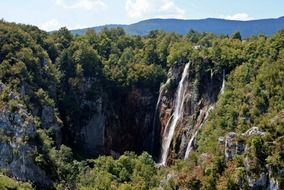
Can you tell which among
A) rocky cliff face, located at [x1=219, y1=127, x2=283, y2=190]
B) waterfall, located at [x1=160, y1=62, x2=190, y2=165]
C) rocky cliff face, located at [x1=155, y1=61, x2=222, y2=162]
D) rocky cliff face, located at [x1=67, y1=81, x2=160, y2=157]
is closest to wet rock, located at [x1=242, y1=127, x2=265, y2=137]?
rocky cliff face, located at [x1=219, y1=127, x2=283, y2=190]

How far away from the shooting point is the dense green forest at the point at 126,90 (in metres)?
45.9

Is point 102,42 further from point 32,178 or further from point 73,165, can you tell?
point 32,178

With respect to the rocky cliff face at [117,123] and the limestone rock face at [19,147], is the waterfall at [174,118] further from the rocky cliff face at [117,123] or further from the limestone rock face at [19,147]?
the limestone rock face at [19,147]

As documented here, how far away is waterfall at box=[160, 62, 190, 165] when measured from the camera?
70.1 metres

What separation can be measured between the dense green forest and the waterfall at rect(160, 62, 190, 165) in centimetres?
348

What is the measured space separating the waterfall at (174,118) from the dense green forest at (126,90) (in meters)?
3.48

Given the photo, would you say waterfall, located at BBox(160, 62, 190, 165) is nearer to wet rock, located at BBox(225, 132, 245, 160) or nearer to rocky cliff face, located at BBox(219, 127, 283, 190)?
rocky cliff face, located at BBox(219, 127, 283, 190)

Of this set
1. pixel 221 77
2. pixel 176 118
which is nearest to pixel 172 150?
pixel 176 118

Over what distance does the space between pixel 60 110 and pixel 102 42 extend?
17646mm

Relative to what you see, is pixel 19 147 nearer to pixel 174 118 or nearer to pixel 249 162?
pixel 249 162

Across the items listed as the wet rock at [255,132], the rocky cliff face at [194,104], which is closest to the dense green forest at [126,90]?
the wet rock at [255,132]

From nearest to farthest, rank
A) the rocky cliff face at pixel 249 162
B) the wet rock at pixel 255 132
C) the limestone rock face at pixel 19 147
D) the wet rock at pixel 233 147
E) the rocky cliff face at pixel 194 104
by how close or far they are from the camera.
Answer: the rocky cliff face at pixel 249 162 < the wet rock at pixel 233 147 < the wet rock at pixel 255 132 < the limestone rock face at pixel 19 147 < the rocky cliff face at pixel 194 104

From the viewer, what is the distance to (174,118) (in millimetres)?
71188

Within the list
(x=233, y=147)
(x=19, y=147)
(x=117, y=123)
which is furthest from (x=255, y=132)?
(x=117, y=123)
